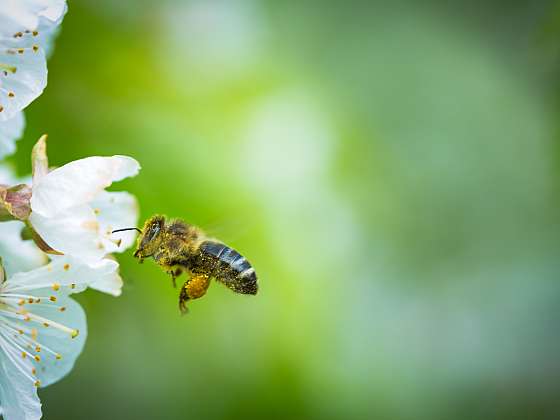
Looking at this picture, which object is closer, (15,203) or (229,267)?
(15,203)

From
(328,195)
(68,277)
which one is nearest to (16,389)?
(68,277)

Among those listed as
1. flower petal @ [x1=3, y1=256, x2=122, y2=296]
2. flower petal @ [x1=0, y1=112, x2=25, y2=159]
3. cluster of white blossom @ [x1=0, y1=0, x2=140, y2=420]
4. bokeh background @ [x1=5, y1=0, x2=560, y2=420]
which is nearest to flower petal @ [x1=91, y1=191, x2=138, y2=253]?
cluster of white blossom @ [x1=0, y1=0, x2=140, y2=420]

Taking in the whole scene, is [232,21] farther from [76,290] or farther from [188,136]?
[76,290]

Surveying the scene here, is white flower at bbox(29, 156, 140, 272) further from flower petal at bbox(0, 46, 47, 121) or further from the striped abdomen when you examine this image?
the striped abdomen

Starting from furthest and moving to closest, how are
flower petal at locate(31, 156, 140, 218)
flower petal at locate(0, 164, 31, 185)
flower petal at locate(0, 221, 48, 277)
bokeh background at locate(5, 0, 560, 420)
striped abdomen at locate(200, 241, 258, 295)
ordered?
bokeh background at locate(5, 0, 560, 420) → flower petal at locate(0, 164, 31, 185) → striped abdomen at locate(200, 241, 258, 295) → flower petal at locate(0, 221, 48, 277) → flower petal at locate(31, 156, 140, 218)

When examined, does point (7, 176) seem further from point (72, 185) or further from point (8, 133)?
point (72, 185)

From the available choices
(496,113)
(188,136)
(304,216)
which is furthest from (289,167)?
(496,113)

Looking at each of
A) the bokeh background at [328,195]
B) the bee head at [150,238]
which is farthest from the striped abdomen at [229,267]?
the bokeh background at [328,195]
